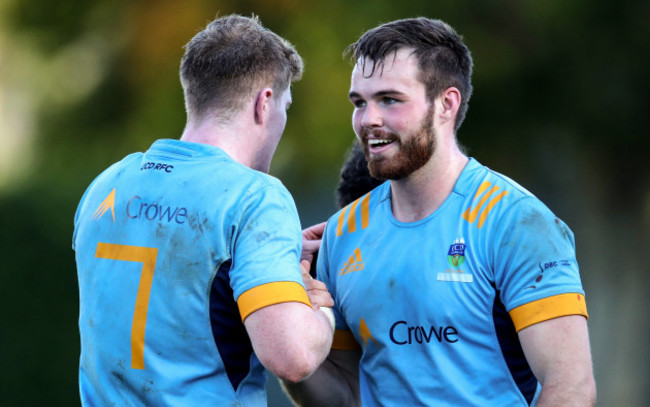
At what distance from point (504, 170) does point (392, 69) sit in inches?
239

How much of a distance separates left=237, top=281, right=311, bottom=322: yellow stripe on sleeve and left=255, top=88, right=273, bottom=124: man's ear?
630 mm

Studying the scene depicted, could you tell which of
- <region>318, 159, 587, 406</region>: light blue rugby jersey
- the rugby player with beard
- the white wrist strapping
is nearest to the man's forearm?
the rugby player with beard

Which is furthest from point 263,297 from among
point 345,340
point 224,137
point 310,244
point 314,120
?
point 314,120

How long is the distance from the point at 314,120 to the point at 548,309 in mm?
6587

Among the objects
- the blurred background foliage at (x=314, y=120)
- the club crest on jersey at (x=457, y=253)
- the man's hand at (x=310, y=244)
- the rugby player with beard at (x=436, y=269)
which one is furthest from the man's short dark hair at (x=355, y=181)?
the blurred background foliage at (x=314, y=120)

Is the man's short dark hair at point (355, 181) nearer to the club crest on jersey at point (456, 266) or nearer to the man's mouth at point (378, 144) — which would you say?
the man's mouth at point (378, 144)

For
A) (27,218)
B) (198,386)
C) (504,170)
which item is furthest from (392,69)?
(27,218)

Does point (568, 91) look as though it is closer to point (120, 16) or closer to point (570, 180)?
point (570, 180)

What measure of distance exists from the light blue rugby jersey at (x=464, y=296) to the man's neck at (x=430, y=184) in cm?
4

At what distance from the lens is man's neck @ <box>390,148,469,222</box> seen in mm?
3148

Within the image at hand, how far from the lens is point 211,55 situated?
287 centimetres

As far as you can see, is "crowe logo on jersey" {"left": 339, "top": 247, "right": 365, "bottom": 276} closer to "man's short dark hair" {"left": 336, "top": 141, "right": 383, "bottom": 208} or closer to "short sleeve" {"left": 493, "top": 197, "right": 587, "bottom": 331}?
"short sleeve" {"left": 493, "top": 197, "right": 587, "bottom": 331}

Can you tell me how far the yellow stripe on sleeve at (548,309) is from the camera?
273 centimetres

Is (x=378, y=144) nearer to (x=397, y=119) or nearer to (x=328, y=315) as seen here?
(x=397, y=119)
